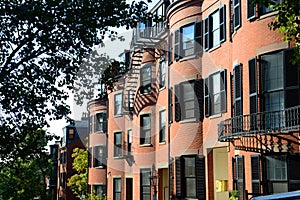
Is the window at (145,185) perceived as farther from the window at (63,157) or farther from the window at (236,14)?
the window at (63,157)

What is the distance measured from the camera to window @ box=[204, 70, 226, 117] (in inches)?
834

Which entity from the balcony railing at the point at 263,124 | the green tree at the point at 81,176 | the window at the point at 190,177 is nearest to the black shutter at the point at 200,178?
the window at the point at 190,177

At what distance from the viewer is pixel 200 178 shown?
74.4 feet

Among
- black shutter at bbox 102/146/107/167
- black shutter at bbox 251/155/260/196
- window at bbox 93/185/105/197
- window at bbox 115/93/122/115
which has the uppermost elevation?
window at bbox 115/93/122/115

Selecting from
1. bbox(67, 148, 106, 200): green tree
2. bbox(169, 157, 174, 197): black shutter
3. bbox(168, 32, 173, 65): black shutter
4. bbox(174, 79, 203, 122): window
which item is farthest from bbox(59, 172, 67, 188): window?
bbox(174, 79, 203, 122): window

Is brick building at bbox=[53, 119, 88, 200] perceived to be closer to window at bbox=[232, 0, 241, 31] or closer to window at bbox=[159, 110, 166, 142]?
window at bbox=[159, 110, 166, 142]

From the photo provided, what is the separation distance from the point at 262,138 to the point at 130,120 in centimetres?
1790

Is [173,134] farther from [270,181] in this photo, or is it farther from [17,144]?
[17,144]

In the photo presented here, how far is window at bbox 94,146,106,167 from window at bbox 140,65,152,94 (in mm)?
11155

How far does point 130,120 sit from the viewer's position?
112 feet

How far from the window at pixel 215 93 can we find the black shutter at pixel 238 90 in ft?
6.12

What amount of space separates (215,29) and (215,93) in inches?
116

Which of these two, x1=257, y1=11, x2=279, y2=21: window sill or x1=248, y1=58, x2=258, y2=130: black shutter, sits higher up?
x1=257, y1=11, x2=279, y2=21: window sill

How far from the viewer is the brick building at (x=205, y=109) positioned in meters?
16.5
